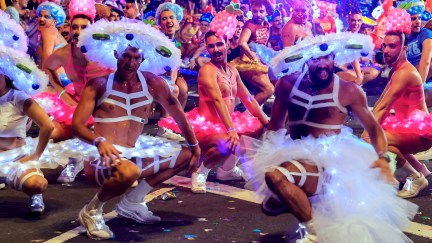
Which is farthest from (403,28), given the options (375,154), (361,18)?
(361,18)

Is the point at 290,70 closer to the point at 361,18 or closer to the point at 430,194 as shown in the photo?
the point at 430,194

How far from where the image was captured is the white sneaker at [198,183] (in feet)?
24.2

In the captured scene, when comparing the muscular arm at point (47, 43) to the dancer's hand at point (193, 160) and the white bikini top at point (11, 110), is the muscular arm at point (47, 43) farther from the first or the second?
the dancer's hand at point (193, 160)

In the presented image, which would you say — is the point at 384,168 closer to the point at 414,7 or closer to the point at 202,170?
the point at 202,170

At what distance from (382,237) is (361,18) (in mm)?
9764

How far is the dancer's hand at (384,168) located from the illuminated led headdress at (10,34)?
3.35 m

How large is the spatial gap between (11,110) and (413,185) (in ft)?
12.7

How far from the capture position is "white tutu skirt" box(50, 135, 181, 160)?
6.04 metres

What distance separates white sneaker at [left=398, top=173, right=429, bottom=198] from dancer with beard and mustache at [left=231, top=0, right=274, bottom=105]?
164 inches

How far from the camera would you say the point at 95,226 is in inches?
225

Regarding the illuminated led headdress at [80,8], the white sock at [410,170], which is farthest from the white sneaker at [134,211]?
the illuminated led headdress at [80,8]

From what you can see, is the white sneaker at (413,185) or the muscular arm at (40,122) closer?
the muscular arm at (40,122)

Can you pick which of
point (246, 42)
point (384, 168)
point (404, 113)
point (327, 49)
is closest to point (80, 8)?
point (327, 49)

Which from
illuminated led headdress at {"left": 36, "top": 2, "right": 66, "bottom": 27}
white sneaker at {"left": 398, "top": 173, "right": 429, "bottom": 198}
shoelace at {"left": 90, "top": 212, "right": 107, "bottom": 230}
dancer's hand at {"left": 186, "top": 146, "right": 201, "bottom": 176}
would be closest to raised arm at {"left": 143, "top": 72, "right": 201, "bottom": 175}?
dancer's hand at {"left": 186, "top": 146, "right": 201, "bottom": 176}
